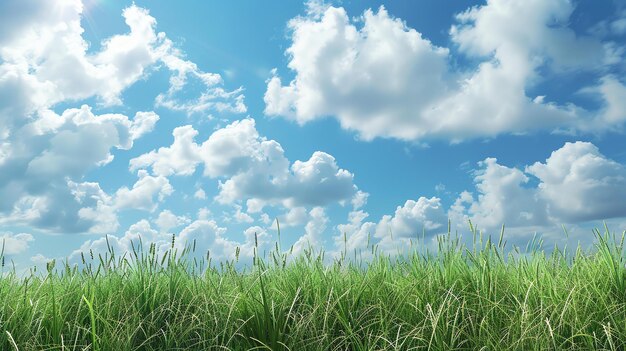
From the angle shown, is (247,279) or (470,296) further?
(247,279)

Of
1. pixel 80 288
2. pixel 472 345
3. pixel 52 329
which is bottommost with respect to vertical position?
pixel 472 345

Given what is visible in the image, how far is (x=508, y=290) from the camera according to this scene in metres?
5.97

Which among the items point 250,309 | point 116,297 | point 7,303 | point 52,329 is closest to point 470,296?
point 250,309

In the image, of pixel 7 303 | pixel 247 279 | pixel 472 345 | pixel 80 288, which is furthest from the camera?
pixel 247 279

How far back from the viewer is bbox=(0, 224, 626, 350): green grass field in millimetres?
5203

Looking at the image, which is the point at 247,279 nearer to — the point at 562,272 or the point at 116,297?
the point at 116,297

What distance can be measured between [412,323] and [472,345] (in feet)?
2.01

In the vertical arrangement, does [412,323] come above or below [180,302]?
below

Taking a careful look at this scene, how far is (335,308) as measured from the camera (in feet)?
18.9

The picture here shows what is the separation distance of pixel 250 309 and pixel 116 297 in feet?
4.78

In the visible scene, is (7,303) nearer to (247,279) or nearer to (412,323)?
(247,279)

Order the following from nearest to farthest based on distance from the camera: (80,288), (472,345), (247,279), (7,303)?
(472,345) → (7,303) → (80,288) → (247,279)

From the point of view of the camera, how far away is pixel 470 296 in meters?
5.98

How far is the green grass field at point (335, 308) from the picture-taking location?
5.20 metres
